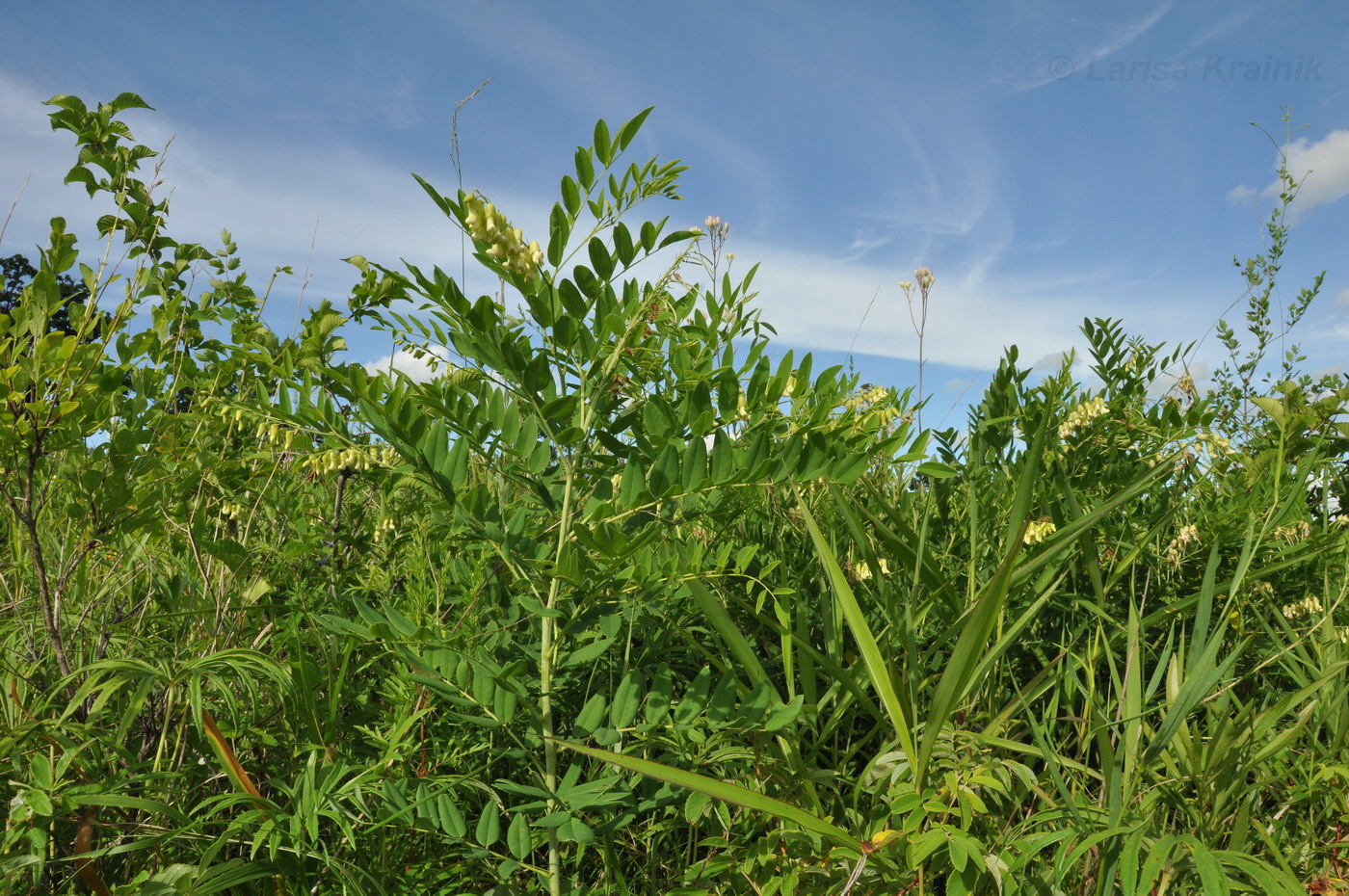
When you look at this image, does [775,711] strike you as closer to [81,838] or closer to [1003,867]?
[1003,867]

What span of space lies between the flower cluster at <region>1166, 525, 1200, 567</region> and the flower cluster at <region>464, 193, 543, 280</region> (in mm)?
1840

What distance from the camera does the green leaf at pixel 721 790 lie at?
1.12 m

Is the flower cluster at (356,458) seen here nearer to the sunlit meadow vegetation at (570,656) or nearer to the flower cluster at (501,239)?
the sunlit meadow vegetation at (570,656)

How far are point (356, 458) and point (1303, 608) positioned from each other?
7.91ft

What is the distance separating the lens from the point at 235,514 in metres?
2.18

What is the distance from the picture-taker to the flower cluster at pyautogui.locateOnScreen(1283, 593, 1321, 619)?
A: 2186 millimetres

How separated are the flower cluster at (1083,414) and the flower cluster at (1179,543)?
14.8 inches

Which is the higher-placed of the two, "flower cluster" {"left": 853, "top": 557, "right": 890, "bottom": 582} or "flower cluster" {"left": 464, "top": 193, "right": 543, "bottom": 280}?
"flower cluster" {"left": 464, "top": 193, "right": 543, "bottom": 280}

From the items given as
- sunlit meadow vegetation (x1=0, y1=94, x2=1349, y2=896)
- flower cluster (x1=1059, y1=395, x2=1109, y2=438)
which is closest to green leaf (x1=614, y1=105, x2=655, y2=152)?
sunlit meadow vegetation (x1=0, y1=94, x2=1349, y2=896)

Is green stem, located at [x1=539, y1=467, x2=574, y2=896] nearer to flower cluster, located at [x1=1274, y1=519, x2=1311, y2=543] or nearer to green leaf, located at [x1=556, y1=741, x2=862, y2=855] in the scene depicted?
green leaf, located at [x1=556, y1=741, x2=862, y2=855]

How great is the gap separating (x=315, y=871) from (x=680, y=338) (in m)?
1.12

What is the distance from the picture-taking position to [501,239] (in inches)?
49.7

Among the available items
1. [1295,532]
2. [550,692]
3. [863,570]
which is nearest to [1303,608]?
[1295,532]

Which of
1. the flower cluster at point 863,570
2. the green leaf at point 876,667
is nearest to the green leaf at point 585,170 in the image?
the green leaf at point 876,667
